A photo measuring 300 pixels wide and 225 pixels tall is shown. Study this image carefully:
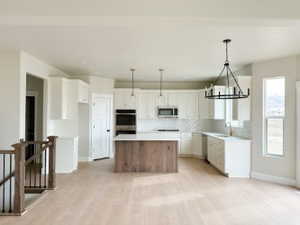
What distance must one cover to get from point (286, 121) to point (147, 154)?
126 inches

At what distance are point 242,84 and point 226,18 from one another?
3408 mm

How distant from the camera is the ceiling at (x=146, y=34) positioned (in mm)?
2445

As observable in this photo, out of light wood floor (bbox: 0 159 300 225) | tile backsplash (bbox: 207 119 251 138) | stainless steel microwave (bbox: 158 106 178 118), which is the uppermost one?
stainless steel microwave (bbox: 158 106 178 118)

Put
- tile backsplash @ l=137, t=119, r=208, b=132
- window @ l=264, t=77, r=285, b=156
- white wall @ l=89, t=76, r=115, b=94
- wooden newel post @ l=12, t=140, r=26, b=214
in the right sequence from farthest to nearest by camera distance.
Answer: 1. tile backsplash @ l=137, t=119, r=208, b=132
2. white wall @ l=89, t=76, r=115, b=94
3. window @ l=264, t=77, r=285, b=156
4. wooden newel post @ l=12, t=140, r=26, b=214

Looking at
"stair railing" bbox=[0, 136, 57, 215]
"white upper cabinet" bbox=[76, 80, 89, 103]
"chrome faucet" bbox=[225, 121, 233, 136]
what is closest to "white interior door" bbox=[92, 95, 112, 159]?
"white upper cabinet" bbox=[76, 80, 89, 103]

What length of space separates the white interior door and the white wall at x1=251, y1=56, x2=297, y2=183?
4.40 m

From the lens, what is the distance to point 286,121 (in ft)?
16.3

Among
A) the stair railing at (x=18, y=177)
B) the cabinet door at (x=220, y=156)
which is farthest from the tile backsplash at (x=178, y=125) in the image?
the stair railing at (x=18, y=177)

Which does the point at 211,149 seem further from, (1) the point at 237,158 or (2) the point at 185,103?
(2) the point at 185,103

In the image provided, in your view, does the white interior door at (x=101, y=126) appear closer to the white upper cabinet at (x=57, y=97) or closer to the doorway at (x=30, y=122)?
the white upper cabinet at (x=57, y=97)

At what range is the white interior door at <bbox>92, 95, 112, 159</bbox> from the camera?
7473mm

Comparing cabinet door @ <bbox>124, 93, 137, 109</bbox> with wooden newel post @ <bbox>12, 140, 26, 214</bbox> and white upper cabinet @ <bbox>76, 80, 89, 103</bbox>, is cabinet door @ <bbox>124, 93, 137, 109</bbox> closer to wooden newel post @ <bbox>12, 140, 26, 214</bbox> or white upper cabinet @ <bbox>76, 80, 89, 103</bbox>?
white upper cabinet @ <bbox>76, 80, 89, 103</bbox>

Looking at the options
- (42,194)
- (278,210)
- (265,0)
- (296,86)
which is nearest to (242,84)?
(296,86)

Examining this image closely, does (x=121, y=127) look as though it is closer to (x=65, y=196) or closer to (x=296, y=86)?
(x=65, y=196)
